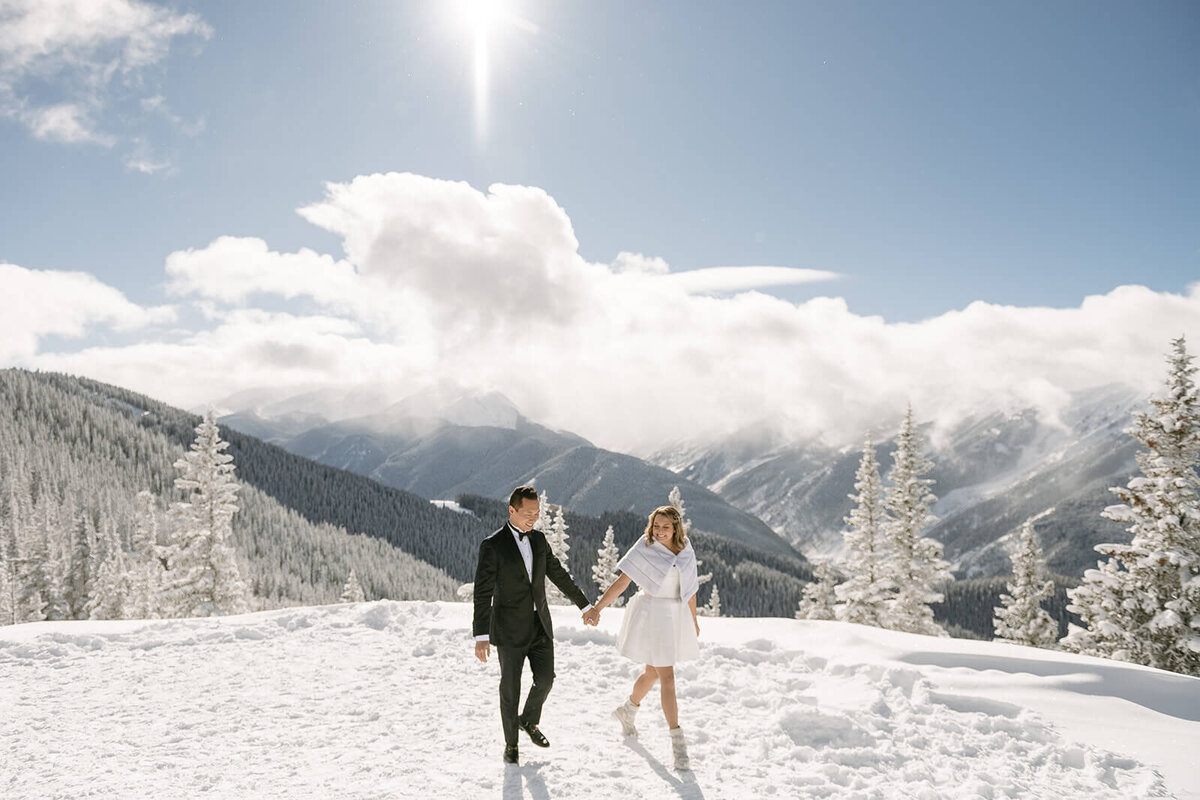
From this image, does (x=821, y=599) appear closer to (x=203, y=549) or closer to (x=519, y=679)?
(x=203, y=549)

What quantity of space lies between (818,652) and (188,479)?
31.0 meters

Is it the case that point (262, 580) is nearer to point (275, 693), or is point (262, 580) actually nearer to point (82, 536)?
point (82, 536)

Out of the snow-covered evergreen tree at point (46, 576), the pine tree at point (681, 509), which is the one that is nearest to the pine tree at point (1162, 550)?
the pine tree at point (681, 509)

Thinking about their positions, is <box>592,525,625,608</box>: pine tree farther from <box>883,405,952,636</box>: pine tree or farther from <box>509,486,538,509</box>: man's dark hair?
<box>509,486,538,509</box>: man's dark hair

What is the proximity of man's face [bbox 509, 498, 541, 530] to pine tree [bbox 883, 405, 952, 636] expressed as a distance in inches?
966

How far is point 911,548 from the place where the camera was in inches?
1118

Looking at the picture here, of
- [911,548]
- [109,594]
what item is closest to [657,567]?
[911,548]

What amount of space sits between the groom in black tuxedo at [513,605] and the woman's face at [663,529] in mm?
1071

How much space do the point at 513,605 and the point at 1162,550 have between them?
20255mm

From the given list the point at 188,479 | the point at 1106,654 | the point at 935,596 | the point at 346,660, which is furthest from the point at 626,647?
the point at 188,479

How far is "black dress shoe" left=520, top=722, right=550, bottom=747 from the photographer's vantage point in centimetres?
708

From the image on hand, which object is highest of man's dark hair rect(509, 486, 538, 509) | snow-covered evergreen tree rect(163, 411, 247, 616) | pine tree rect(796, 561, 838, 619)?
man's dark hair rect(509, 486, 538, 509)

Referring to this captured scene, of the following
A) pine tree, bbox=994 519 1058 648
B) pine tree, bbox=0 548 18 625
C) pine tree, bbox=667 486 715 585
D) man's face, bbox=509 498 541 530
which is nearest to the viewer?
man's face, bbox=509 498 541 530

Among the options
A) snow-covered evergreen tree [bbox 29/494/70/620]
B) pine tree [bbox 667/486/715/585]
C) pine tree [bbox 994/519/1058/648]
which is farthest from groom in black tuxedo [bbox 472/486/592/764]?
snow-covered evergreen tree [bbox 29/494/70/620]
